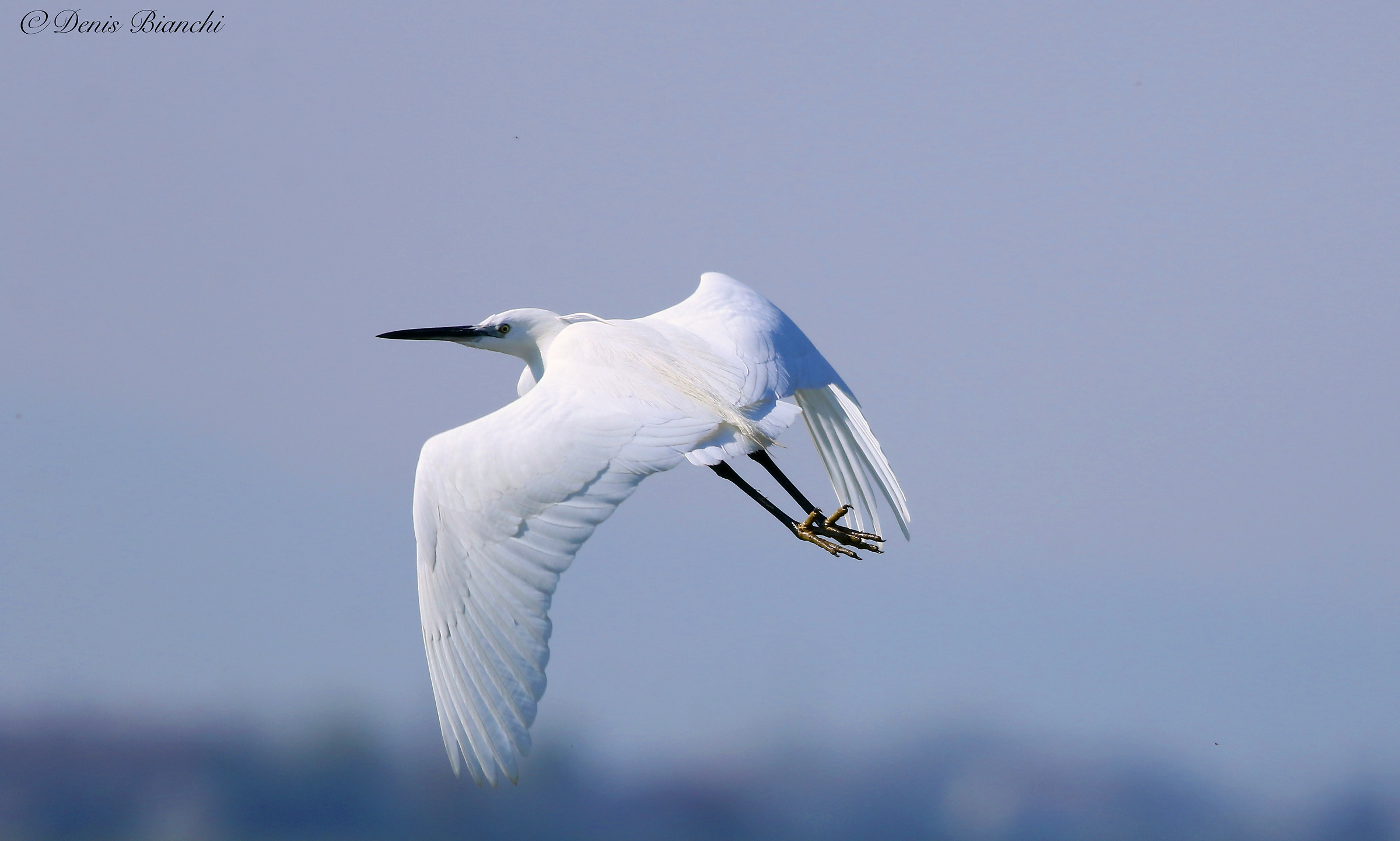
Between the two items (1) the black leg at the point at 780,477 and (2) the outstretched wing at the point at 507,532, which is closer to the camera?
(2) the outstretched wing at the point at 507,532

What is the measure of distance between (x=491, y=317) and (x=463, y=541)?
11.4 ft

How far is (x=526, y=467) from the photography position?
8.66 meters

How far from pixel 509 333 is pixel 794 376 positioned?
266 cm

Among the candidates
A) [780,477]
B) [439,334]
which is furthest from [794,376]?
[439,334]

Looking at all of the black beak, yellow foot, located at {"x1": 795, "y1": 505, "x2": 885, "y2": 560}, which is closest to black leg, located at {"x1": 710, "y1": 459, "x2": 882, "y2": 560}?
yellow foot, located at {"x1": 795, "y1": 505, "x2": 885, "y2": 560}

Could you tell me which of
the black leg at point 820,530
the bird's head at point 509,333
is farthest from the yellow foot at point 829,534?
the bird's head at point 509,333

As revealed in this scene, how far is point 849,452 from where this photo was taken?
1228cm

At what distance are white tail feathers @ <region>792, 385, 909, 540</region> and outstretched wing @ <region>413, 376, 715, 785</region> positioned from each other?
3.14 meters

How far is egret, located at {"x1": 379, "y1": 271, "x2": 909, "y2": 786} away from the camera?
8.31 metres

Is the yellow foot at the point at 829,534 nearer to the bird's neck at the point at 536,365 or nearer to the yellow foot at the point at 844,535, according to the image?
the yellow foot at the point at 844,535

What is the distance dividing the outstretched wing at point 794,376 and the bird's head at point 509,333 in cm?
93

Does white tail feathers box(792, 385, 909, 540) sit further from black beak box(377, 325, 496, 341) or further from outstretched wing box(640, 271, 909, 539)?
black beak box(377, 325, 496, 341)

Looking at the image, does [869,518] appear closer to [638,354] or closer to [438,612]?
[638,354]

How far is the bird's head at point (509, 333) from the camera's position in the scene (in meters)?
11.5
